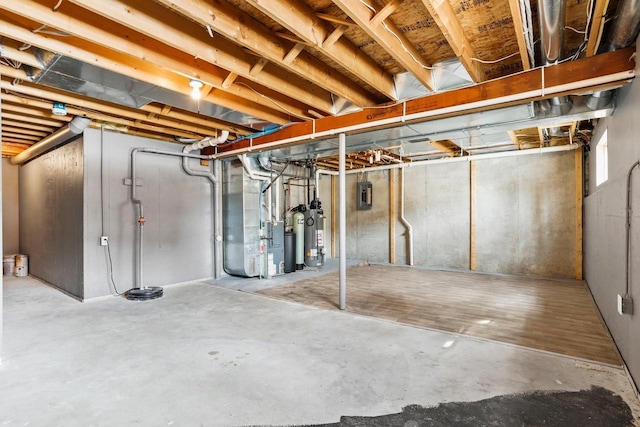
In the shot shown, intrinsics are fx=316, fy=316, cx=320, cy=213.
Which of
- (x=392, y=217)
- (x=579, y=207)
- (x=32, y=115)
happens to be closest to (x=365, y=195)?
(x=392, y=217)

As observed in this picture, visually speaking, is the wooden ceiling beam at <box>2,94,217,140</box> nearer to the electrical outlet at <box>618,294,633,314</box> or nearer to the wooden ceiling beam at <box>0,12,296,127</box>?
the wooden ceiling beam at <box>0,12,296,127</box>

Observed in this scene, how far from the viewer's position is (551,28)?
1.98m

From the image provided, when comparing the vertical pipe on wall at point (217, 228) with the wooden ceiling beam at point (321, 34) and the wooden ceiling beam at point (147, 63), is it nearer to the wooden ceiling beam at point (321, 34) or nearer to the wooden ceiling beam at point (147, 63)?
the wooden ceiling beam at point (147, 63)

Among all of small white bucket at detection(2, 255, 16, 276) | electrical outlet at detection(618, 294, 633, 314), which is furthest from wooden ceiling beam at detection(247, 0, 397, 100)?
small white bucket at detection(2, 255, 16, 276)

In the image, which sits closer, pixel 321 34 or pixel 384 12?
pixel 384 12

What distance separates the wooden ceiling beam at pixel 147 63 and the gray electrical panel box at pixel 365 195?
4.48 metres

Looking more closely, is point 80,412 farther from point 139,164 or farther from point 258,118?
point 139,164

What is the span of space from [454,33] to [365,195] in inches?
218

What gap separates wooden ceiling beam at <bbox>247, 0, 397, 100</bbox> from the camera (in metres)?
1.97

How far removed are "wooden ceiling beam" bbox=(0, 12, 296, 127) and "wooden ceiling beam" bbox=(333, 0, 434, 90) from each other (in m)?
1.50

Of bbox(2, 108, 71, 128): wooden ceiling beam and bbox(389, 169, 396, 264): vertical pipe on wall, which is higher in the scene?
bbox(2, 108, 71, 128): wooden ceiling beam

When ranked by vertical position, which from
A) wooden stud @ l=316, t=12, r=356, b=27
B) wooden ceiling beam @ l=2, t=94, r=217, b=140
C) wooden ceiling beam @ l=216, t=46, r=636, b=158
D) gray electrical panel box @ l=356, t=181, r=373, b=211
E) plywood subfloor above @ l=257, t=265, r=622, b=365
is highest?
wooden stud @ l=316, t=12, r=356, b=27

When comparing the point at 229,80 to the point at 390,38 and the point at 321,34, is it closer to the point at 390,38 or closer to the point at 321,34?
the point at 321,34

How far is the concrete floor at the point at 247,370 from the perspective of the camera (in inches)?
74.1
